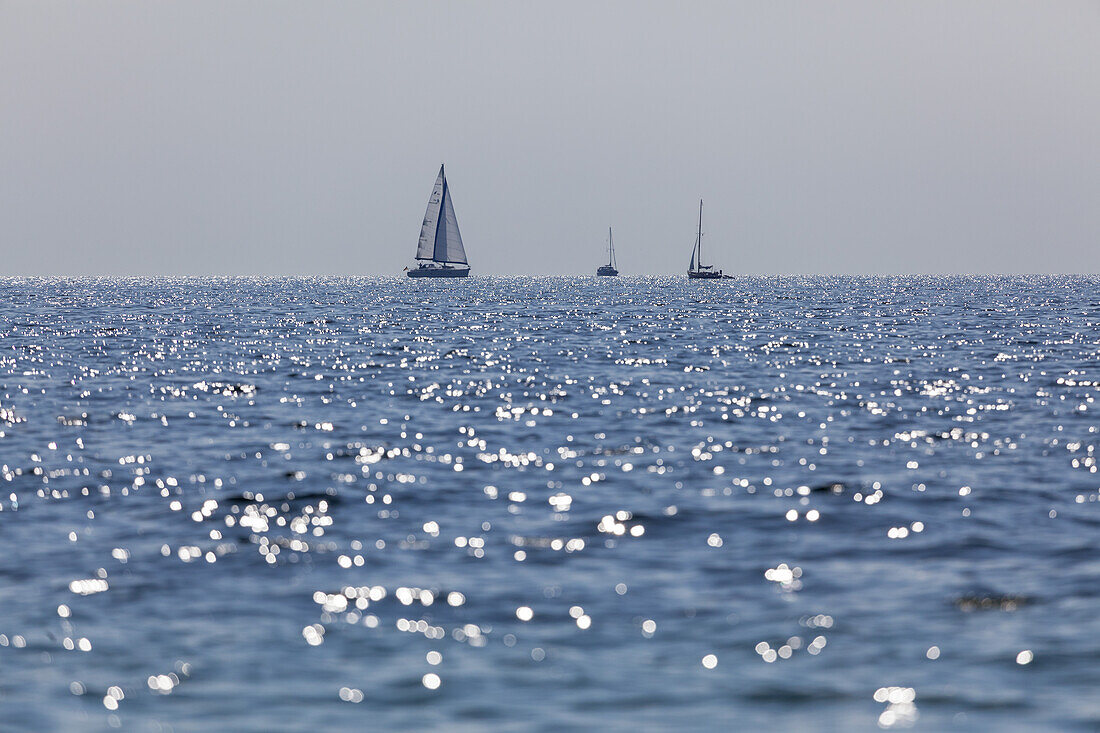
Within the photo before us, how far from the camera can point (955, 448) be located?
82.3 ft

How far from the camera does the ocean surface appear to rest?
10859 millimetres

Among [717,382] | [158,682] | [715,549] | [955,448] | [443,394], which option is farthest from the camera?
[717,382]

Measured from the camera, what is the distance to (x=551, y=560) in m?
15.6

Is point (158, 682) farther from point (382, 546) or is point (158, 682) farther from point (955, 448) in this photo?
point (955, 448)

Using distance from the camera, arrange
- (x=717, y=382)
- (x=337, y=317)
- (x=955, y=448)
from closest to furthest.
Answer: (x=955, y=448), (x=717, y=382), (x=337, y=317)

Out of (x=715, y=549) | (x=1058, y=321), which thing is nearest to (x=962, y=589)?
(x=715, y=549)

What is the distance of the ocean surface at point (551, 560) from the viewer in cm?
1086

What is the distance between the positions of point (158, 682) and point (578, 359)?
40.6 metres

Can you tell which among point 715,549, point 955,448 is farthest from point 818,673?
point 955,448

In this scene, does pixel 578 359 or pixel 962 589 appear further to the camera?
pixel 578 359

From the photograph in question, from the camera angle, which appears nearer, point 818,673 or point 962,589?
point 818,673

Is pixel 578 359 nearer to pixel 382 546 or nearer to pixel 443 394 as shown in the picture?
pixel 443 394

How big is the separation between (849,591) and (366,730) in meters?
6.16

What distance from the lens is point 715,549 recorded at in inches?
635
